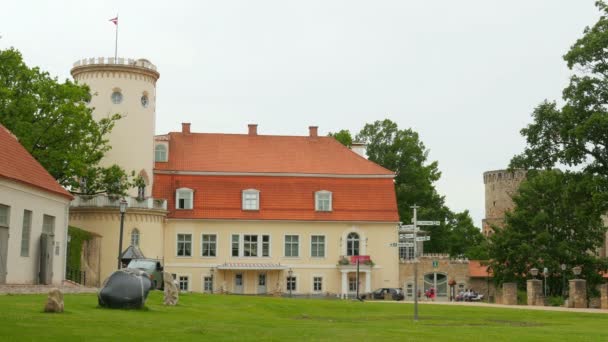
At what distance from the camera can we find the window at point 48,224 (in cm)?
3829

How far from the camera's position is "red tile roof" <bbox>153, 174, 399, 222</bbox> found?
63625 mm

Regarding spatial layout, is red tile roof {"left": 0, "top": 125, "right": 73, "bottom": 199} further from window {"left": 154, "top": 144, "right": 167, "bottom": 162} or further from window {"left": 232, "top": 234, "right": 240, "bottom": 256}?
window {"left": 154, "top": 144, "right": 167, "bottom": 162}

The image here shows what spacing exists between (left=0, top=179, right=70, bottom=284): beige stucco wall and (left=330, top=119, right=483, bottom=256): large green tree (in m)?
42.6

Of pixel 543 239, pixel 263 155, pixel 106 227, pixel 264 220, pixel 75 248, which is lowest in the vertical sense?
pixel 75 248

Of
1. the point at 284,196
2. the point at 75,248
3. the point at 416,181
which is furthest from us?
the point at 416,181

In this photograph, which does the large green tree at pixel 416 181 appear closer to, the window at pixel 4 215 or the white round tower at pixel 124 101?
the white round tower at pixel 124 101

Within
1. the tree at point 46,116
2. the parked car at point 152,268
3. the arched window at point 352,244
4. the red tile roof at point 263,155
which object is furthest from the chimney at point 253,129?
the parked car at point 152,268

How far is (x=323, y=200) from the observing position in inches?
2552

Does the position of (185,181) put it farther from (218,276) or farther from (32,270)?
(32,270)

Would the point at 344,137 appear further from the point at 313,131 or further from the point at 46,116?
the point at 46,116

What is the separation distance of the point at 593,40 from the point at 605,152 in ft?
15.3

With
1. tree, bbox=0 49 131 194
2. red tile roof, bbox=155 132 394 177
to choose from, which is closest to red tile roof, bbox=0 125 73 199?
tree, bbox=0 49 131 194

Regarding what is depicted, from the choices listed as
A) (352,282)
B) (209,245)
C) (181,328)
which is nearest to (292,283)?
(352,282)

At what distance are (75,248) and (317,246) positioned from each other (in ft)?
59.5
